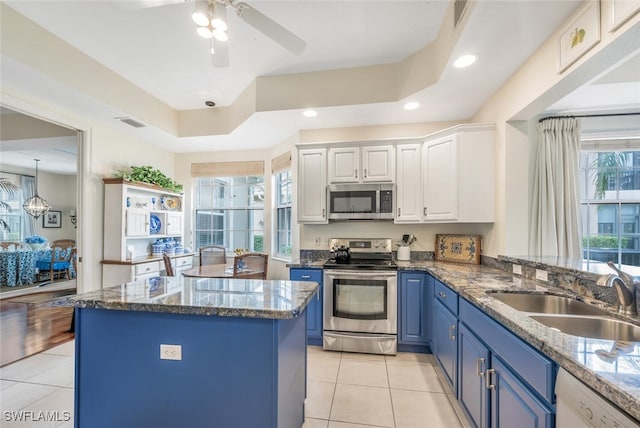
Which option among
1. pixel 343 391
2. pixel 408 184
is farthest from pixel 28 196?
pixel 408 184

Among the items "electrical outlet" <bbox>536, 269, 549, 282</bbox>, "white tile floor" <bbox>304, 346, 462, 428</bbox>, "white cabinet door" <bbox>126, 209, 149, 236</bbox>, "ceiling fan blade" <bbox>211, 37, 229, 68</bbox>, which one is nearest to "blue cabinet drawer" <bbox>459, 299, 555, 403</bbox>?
"electrical outlet" <bbox>536, 269, 549, 282</bbox>

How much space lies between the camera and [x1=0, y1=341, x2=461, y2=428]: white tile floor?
1.89 meters

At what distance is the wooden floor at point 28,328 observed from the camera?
9.23 feet

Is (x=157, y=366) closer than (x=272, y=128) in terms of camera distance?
Yes

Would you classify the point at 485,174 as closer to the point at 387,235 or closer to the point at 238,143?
the point at 387,235

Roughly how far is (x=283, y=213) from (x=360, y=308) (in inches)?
81.6

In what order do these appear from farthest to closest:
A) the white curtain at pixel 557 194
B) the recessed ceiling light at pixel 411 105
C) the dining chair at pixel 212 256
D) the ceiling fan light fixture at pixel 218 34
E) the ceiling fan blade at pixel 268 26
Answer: the dining chair at pixel 212 256, the recessed ceiling light at pixel 411 105, the white curtain at pixel 557 194, the ceiling fan light fixture at pixel 218 34, the ceiling fan blade at pixel 268 26

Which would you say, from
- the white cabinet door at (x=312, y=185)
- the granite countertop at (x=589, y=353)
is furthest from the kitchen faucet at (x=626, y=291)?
the white cabinet door at (x=312, y=185)

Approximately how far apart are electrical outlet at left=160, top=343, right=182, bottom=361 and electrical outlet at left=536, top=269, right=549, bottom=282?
2.43 meters

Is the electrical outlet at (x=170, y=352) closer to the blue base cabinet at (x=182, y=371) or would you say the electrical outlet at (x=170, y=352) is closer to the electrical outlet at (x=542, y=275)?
the blue base cabinet at (x=182, y=371)

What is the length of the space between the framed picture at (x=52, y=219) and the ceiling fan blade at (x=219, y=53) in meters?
8.17

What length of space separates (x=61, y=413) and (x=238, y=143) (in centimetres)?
347

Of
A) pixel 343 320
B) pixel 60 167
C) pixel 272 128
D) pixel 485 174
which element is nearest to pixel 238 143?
pixel 272 128

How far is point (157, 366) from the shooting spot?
4.58 feet
